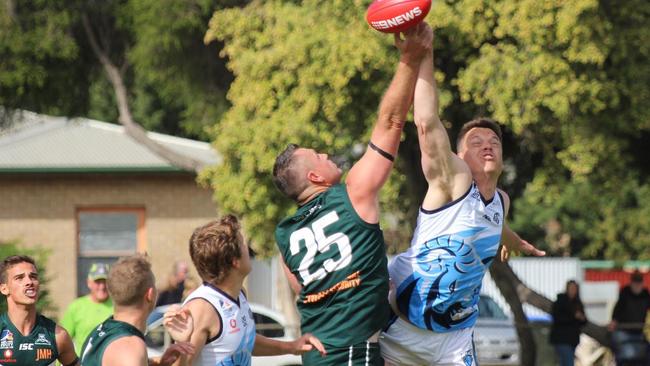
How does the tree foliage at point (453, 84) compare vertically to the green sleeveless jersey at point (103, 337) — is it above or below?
above

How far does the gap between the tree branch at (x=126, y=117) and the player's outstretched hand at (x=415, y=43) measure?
14.1 m

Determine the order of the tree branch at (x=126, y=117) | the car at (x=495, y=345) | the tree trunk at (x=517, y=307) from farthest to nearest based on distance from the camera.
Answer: the car at (x=495, y=345) < the tree branch at (x=126, y=117) < the tree trunk at (x=517, y=307)

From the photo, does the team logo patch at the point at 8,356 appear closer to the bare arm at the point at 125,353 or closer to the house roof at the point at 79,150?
the bare arm at the point at 125,353

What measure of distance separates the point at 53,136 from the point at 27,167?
3.18m

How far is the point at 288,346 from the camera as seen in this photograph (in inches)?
245

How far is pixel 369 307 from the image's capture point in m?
6.00

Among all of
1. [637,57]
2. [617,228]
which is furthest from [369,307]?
[617,228]

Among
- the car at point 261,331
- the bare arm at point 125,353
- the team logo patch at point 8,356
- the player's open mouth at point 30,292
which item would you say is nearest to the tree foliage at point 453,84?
the car at point 261,331

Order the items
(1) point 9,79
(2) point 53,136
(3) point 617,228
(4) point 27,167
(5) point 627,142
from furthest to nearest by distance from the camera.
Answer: (3) point 617,228, (2) point 53,136, (4) point 27,167, (1) point 9,79, (5) point 627,142

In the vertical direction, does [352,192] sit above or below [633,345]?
above

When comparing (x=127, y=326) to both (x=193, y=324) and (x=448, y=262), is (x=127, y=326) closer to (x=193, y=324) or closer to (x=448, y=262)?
(x=193, y=324)

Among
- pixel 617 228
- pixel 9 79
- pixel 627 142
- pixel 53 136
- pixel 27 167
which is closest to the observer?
pixel 627 142

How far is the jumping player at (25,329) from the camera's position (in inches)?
300

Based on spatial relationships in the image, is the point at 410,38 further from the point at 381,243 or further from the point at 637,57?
the point at 637,57
